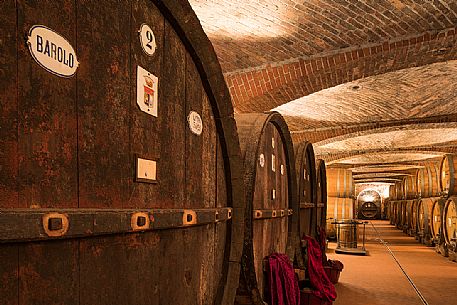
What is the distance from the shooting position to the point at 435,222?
11156 mm

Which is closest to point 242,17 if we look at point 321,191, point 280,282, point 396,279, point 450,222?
point 321,191

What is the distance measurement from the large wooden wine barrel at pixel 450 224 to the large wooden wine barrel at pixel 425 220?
5.97 ft

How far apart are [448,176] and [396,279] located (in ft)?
11.5

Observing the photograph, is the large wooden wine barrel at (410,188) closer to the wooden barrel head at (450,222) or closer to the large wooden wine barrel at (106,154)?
the wooden barrel head at (450,222)

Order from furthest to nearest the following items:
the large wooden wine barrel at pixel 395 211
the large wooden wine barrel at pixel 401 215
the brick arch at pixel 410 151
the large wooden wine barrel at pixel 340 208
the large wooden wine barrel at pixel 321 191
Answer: the large wooden wine barrel at pixel 395 211
the large wooden wine barrel at pixel 401 215
the brick arch at pixel 410 151
the large wooden wine barrel at pixel 340 208
the large wooden wine barrel at pixel 321 191

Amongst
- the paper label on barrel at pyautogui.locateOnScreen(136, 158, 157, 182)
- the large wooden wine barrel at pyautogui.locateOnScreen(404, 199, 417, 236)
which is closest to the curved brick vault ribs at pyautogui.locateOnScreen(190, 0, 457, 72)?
the paper label on barrel at pyautogui.locateOnScreen(136, 158, 157, 182)

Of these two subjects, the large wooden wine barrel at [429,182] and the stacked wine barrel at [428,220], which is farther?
the large wooden wine barrel at [429,182]

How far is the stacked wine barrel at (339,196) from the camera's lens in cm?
1070

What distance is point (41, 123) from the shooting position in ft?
2.80

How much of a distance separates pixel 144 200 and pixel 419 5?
470 cm

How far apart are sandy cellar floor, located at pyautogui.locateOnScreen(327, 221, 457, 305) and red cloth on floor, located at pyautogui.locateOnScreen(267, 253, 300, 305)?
3.07 meters

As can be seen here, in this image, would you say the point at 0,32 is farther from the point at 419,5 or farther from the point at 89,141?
the point at 419,5

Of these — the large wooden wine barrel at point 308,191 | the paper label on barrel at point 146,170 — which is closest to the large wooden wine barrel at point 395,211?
the large wooden wine barrel at point 308,191

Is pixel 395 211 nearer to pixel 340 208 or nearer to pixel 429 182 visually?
pixel 429 182
